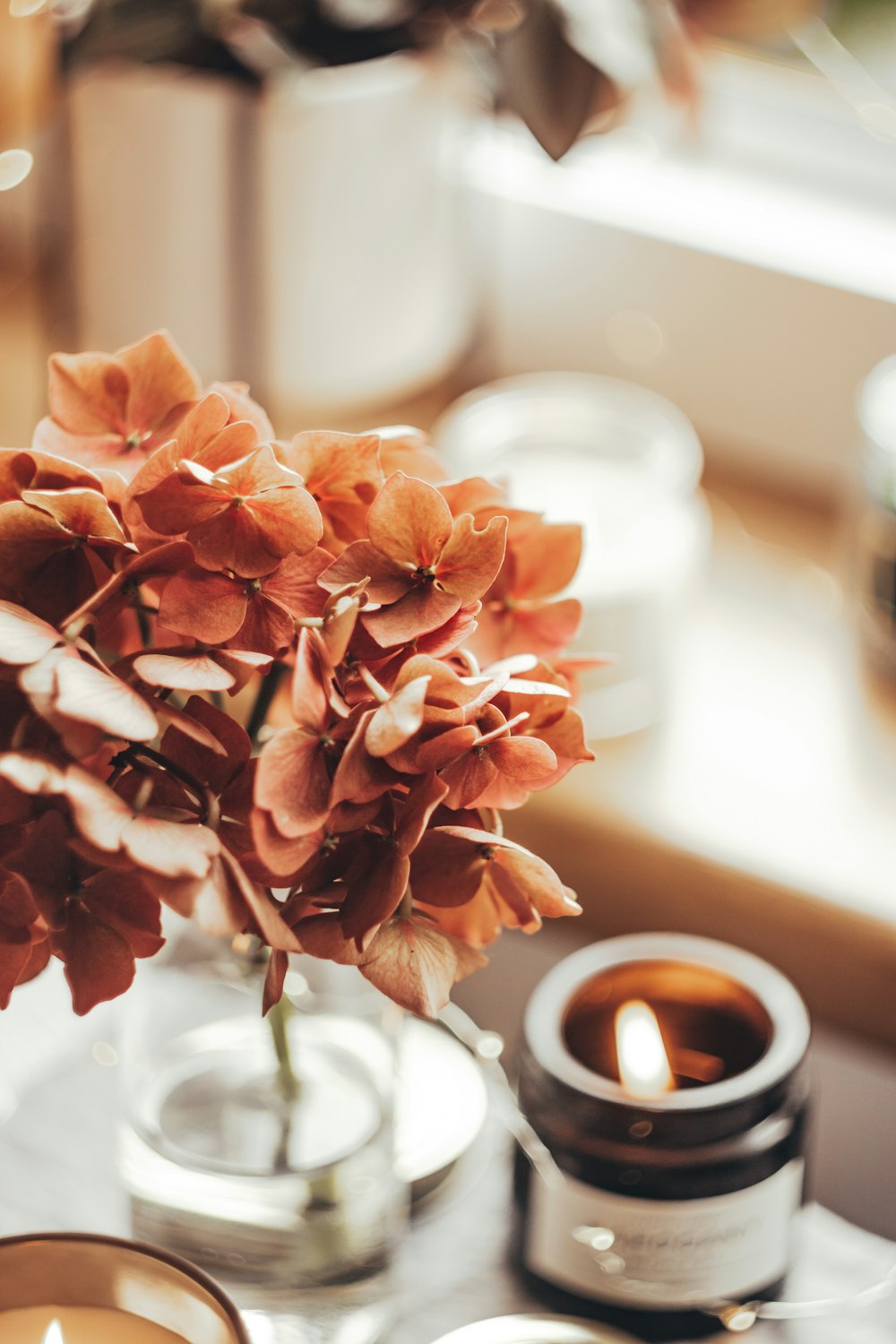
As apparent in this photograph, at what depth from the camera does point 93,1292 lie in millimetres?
399

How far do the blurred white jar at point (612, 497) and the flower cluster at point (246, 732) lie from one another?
29cm

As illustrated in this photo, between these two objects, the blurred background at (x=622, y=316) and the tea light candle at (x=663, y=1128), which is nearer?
the tea light candle at (x=663, y=1128)

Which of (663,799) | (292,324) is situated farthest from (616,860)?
(292,324)

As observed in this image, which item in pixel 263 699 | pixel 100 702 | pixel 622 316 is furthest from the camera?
pixel 622 316

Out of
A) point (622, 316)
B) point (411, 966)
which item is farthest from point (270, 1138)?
point (622, 316)

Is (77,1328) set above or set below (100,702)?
below

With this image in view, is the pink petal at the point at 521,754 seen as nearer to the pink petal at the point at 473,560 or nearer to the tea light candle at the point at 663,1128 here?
the pink petal at the point at 473,560

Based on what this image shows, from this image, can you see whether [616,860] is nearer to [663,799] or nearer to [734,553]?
[663,799]

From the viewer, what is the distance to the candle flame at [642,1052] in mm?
484

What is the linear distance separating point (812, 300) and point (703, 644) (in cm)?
18

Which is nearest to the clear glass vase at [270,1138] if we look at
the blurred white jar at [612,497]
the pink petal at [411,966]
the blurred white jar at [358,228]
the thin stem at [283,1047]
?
the thin stem at [283,1047]

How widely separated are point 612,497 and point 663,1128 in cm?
32

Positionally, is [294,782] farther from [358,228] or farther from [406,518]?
[358,228]

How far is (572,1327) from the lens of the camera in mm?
448
